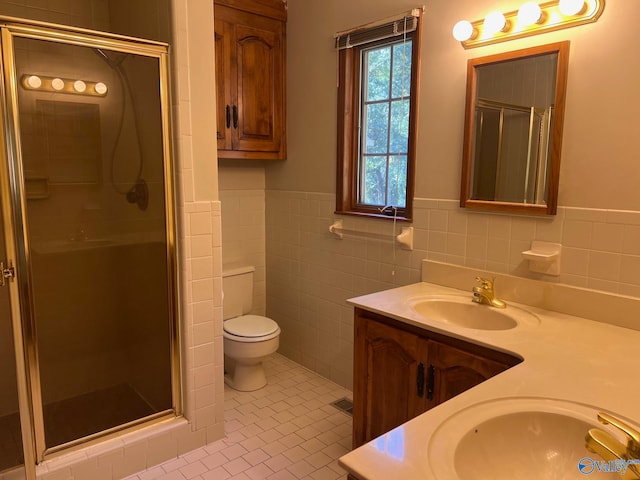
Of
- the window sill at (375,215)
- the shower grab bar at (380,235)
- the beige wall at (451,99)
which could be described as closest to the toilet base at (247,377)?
the shower grab bar at (380,235)

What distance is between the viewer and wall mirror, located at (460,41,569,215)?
192 cm

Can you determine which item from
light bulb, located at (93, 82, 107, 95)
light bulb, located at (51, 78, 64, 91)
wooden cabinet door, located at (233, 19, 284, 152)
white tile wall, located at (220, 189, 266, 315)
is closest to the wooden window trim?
wooden cabinet door, located at (233, 19, 284, 152)

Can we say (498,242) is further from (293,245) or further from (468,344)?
(293,245)

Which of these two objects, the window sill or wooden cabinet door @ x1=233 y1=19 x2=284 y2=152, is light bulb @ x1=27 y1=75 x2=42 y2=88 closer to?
wooden cabinet door @ x1=233 y1=19 x2=284 y2=152

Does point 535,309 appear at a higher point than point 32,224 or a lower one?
lower

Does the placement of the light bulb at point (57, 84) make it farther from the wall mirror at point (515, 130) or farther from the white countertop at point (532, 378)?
the wall mirror at point (515, 130)

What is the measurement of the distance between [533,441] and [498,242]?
1170mm

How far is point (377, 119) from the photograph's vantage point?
2.76m

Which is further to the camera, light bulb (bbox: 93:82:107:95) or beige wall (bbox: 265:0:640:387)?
light bulb (bbox: 93:82:107:95)

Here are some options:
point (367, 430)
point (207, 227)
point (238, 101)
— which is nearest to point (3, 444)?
point (207, 227)

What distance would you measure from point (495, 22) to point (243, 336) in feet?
7.01

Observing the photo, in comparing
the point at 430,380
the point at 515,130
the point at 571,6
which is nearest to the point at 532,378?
the point at 430,380

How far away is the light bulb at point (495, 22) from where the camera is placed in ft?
6.46

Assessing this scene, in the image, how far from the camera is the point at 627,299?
177 centimetres
